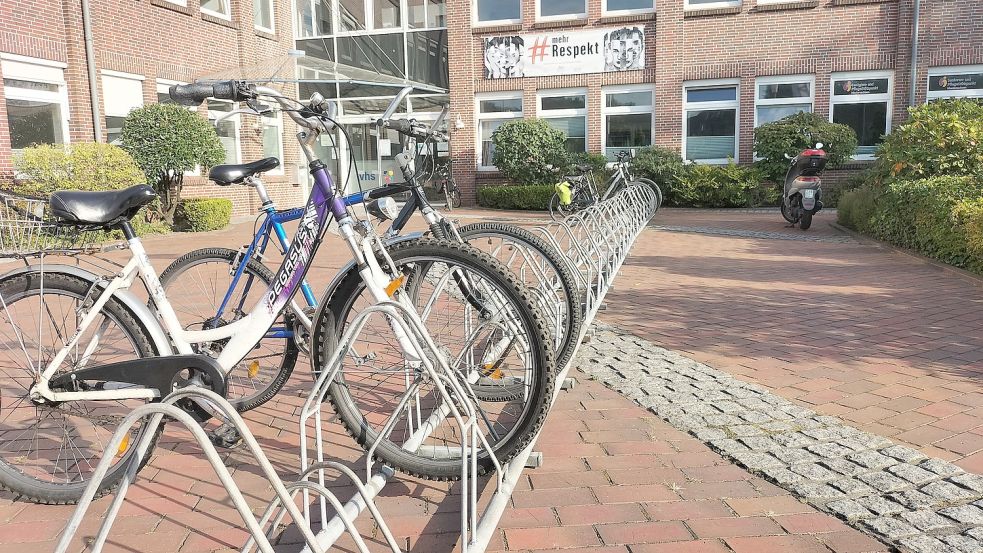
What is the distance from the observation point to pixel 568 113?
61.0ft

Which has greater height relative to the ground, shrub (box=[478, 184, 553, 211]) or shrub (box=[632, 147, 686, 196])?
shrub (box=[632, 147, 686, 196])

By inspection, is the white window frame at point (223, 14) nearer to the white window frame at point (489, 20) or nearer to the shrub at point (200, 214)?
the shrub at point (200, 214)

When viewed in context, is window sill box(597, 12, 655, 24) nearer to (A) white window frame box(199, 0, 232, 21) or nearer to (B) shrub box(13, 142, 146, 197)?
(A) white window frame box(199, 0, 232, 21)

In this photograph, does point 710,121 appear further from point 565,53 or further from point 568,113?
point 565,53

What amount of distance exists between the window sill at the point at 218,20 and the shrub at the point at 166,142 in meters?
4.59

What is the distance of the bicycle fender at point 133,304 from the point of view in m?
2.65

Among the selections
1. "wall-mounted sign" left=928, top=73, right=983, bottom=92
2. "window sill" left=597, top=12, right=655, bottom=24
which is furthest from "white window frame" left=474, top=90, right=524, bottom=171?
"wall-mounted sign" left=928, top=73, right=983, bottom=92

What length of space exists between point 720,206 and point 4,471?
51.8 ft

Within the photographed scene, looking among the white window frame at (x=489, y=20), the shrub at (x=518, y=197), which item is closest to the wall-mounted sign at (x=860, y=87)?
the shrub at (x=518, y=197)

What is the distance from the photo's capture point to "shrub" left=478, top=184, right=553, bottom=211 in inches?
664

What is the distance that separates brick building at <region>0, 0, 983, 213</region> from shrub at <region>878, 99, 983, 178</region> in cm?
742

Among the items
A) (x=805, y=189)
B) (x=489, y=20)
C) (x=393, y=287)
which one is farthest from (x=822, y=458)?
(x=489, y=20)

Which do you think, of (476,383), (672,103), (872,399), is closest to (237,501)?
(476,383)

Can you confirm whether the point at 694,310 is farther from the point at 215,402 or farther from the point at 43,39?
the point at 43,39
